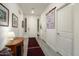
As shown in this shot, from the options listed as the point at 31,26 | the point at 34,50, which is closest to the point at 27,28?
the point at 31,26

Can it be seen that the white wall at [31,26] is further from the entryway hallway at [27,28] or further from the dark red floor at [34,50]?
the dark red floor at [34,50]

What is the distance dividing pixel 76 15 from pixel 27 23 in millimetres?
1870

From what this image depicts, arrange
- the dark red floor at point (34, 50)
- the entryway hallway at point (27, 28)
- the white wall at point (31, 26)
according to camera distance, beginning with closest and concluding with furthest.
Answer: the entryway hallway at point (27, 28) → the dark red floor at point (34, 50) → the white wall at point (31, 26)

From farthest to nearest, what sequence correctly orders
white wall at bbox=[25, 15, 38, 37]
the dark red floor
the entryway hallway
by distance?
white wall at bbox=[25, 15, 38, 37], the dark red floor, the entryway hallway

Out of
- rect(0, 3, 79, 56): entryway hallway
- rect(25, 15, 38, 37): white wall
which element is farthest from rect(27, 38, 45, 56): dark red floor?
rect(25, 15, 38, 37): white wall

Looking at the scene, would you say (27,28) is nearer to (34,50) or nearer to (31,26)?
(31,26)

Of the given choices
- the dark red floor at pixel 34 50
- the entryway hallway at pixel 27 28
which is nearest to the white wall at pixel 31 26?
the entryway hallway at pixel 27 28

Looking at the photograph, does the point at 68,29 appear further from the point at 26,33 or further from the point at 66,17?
the point at 26,33

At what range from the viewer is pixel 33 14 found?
157 inches

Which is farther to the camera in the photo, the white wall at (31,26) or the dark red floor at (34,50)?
the white wall at (31,26)

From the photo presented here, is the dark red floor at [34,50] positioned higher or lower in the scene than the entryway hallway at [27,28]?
lower

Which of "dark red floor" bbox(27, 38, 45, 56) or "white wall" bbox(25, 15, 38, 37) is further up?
"white wall" bbox(25, 15, 38, 37)

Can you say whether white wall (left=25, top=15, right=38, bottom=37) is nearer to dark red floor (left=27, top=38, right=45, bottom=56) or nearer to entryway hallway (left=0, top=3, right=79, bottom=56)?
entryway hallway (left=0, top=3, right=79, bottom=56)

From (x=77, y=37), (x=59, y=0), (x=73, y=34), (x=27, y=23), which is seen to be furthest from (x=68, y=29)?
(x=27, y=23)
